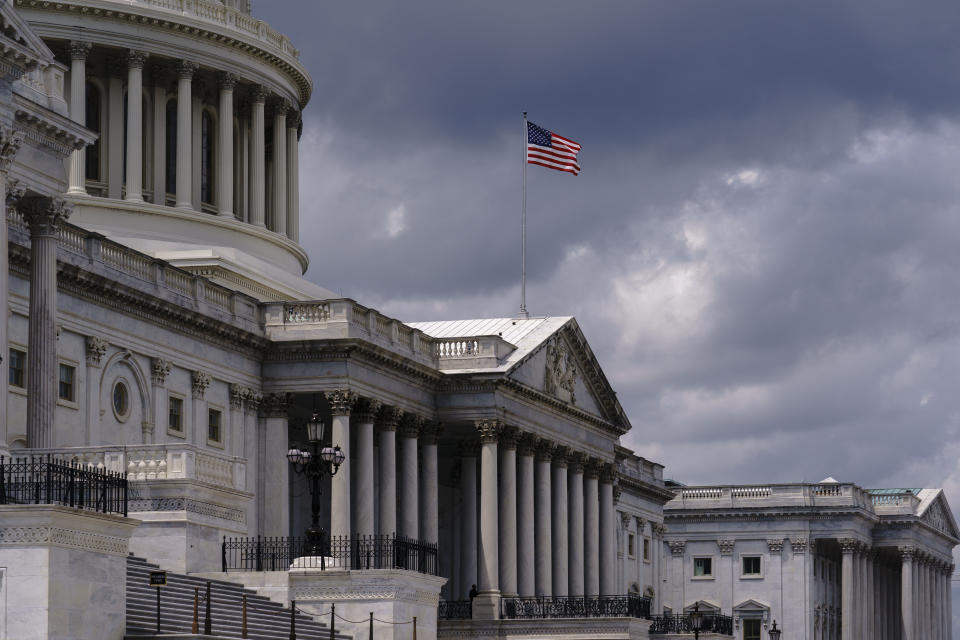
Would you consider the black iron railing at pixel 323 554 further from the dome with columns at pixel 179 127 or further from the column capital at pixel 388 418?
the dome with columns at pixel 179 127

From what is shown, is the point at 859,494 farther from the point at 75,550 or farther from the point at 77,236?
the point at 75,550

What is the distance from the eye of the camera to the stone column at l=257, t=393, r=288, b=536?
77.0 meters

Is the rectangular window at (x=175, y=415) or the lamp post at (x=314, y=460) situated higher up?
the rectangular window at (x=175, y=415)

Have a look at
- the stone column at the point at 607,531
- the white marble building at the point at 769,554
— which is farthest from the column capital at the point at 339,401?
the white marble building at the point at 769,554

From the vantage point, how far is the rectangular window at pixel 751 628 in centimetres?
14762

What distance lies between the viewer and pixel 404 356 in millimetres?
81750

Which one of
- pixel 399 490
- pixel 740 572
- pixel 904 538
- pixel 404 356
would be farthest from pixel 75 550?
pixel 904 538

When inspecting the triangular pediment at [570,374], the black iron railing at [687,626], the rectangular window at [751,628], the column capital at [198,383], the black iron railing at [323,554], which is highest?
the triangular pediment at [570,374]

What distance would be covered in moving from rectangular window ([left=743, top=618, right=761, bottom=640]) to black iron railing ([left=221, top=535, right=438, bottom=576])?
7394 cm

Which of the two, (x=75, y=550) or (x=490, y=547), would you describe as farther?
(x=490, y=547)

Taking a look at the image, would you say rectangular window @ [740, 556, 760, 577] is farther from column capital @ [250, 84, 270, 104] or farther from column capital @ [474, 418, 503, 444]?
column capital @ [474, 418, 503, 444]

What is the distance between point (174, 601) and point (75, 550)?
39.7ft

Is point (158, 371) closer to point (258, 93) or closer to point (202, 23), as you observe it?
point (202, 23)

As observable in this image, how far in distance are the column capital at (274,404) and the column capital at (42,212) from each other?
72.8ft
